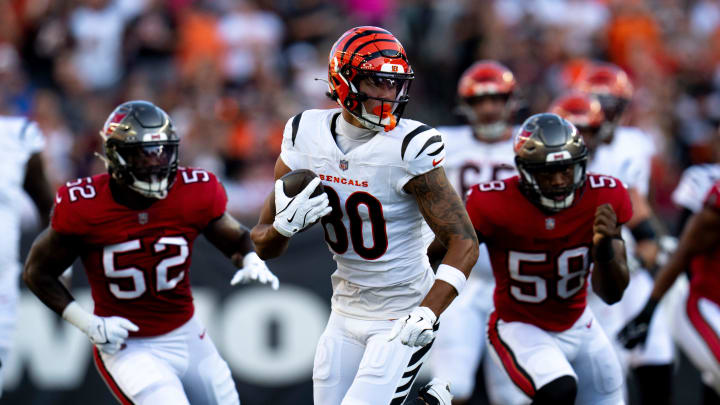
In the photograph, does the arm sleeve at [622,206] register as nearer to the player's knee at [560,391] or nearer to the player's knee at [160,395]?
the player's knee at [560,391]

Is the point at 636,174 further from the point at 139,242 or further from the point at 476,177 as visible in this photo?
the point at 139,242

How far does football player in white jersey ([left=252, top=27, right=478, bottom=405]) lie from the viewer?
398 cm

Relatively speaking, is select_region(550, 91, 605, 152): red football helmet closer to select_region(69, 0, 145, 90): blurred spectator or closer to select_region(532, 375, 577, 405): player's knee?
select_region(532, 375, 577, 405): player's knee

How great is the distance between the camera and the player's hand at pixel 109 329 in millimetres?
4398

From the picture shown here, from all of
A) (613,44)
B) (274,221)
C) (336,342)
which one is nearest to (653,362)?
(336,342)

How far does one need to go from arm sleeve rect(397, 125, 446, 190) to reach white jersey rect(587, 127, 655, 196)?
2646 millimetres

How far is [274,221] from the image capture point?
13.4 ft

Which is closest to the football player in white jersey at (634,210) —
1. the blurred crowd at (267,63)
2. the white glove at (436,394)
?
the white glove at (436,394)

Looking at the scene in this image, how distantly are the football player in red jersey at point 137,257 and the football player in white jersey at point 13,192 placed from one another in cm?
91

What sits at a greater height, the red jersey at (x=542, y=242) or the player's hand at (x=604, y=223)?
the player's hand at (x=604, y=223)

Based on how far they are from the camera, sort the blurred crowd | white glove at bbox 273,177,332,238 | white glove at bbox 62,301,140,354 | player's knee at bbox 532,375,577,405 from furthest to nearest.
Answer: the blurred crowd → player's knee at bbox 532,375,577,405 → white glove at bbox 62,301,140,354 → white glove at bbox 273,177,332,238

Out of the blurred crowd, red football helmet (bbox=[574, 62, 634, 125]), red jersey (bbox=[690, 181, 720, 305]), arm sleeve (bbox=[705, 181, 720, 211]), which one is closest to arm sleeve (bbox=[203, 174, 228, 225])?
arm sleeve (bbox=[705, 181, 720, 211])

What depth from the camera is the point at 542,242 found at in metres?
4.76

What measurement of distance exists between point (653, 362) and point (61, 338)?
13.6 ft
